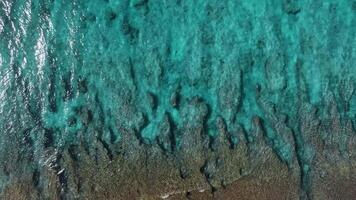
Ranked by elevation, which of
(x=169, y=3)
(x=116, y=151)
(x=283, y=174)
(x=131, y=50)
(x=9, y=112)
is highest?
(x=169, y=3)

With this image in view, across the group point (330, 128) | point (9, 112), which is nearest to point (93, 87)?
point (9, 112)

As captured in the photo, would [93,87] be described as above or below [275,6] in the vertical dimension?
below

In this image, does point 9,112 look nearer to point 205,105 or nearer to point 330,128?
point 205,105

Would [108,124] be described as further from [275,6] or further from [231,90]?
[275,6]

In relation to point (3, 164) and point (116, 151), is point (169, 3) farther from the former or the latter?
point (3, 164)

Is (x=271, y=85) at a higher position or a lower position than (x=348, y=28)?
lower

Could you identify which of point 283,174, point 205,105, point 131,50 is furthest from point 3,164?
point 283,174
